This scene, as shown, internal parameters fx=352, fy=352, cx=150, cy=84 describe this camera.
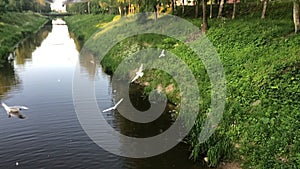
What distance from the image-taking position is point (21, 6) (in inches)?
5022

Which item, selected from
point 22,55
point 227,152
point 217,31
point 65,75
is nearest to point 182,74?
point 217,31

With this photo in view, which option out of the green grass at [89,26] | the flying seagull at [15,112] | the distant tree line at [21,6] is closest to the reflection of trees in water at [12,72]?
the flying seagull at [15,112]

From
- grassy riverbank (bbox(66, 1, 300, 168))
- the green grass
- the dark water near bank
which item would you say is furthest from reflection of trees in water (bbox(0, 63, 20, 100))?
the green grass

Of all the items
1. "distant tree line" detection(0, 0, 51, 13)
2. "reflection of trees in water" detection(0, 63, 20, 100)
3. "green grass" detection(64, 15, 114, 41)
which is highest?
"distant tree line" detection(0, 0, 51, 13)

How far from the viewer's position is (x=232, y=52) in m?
26.4

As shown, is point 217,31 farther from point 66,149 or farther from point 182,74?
point 66,149

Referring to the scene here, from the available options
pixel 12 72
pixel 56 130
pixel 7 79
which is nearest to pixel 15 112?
pixel 56 130

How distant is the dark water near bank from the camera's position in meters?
17.6

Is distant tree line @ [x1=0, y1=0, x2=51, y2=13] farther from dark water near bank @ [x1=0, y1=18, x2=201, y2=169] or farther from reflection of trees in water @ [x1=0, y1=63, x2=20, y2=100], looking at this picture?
dark water near bank @ [x1=0, y1=18, x2=201, y2=169]

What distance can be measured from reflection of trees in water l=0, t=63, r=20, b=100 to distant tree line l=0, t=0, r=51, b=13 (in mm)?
49143

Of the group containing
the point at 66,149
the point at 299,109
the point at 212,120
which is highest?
the point at 299,109

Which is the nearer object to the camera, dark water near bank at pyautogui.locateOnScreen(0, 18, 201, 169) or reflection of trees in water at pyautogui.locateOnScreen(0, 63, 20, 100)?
dark water near bank at pyautogui.locateOnScreen(0, 18, 201, 169)

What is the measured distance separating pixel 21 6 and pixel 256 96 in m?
124

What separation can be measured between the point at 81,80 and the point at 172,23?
14.2 m
